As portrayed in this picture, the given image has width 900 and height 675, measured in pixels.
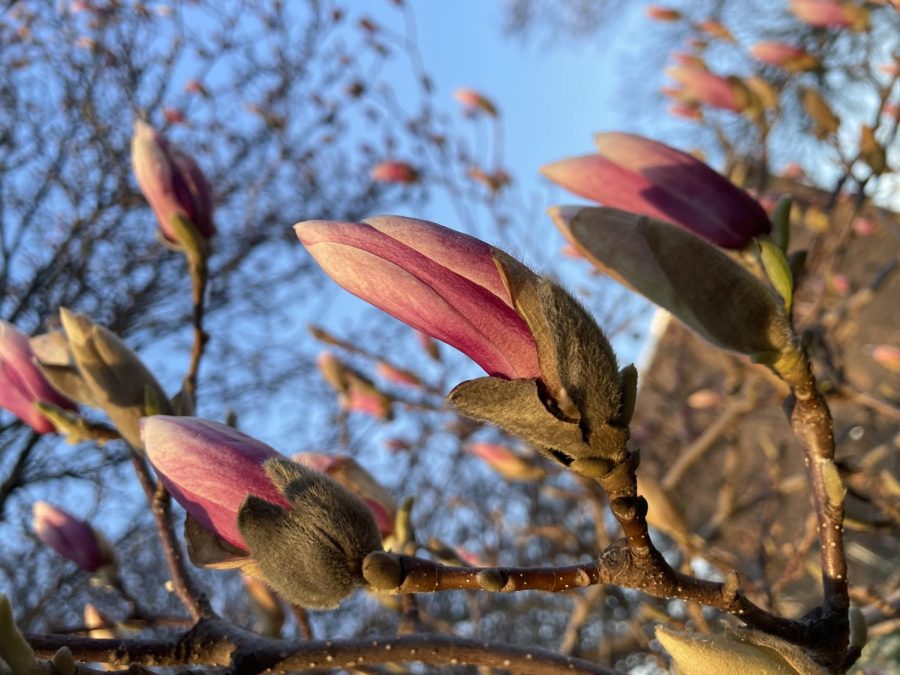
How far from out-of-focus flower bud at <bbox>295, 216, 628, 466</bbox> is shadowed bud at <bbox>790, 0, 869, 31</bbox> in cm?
112

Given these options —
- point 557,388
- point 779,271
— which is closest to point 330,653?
point 557,388

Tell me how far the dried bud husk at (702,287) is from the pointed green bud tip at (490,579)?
0.19 metres

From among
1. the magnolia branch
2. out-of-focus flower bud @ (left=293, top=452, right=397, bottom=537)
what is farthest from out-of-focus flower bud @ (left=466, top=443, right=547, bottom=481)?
the magnolia branch

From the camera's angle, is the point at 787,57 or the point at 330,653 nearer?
the point at 330,653

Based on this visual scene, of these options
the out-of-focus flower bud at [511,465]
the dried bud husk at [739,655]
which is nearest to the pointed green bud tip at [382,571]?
the dried bud husk at [739,655]

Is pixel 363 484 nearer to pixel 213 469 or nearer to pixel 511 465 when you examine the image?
pixel 213 469

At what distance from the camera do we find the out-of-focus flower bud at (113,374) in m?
0.64

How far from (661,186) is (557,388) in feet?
1.07

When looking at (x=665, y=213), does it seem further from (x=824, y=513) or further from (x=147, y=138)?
(x=147, y=138)

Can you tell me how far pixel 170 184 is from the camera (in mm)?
796

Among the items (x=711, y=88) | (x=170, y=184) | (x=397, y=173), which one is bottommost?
(x=170, y=184)

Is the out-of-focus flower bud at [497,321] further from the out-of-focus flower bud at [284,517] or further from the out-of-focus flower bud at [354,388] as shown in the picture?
the out-of-focus flower bud at [354,388]

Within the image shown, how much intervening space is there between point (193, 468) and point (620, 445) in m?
0.25

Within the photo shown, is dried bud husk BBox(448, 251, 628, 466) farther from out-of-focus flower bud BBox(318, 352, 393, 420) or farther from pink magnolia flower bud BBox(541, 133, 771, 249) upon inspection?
out-of-focus flower bud BBox(318, 352, 393, 420)
